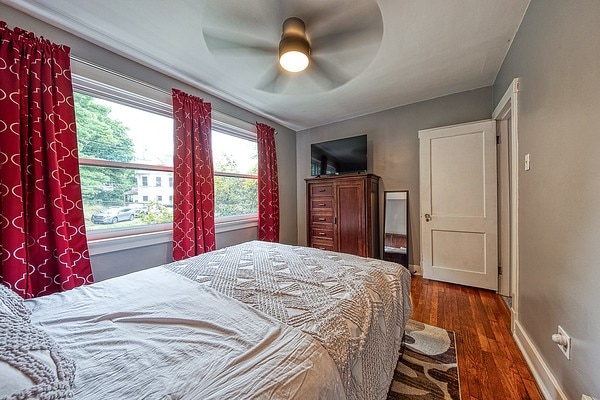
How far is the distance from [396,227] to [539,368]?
2.06 metres

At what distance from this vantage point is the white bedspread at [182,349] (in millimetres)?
579

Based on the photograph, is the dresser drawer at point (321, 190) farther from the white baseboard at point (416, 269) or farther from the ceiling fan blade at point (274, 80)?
the ceiling fan blade at point (274, 80)

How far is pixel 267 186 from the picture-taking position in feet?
11.7

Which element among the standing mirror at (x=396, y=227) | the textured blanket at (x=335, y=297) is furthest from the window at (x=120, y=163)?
the standing mirror at (x=396, y=227)

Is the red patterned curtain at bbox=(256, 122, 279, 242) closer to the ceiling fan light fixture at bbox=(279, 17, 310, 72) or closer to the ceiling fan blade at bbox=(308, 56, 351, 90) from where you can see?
the ceiling fan blade at bbox=(308, 56, 351, 90)

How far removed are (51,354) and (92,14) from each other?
2.24 m

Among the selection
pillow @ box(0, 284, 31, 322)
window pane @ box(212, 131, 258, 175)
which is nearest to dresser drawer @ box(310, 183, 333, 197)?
window pane @ box(212, 131, 258, 175)

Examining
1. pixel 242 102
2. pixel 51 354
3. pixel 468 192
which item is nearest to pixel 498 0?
pixel 468 192

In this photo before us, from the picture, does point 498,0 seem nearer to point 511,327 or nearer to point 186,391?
point 511,327

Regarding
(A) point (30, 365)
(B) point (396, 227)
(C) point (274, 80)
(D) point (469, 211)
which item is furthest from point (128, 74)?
(D) point (469, 211)

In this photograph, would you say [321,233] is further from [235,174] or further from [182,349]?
[182,349]

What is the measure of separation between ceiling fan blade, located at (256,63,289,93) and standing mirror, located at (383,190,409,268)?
2.22 m

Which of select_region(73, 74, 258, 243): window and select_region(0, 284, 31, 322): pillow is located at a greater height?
select_region(73, 74, 258, 243): window

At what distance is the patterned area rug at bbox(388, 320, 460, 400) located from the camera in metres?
1.30
